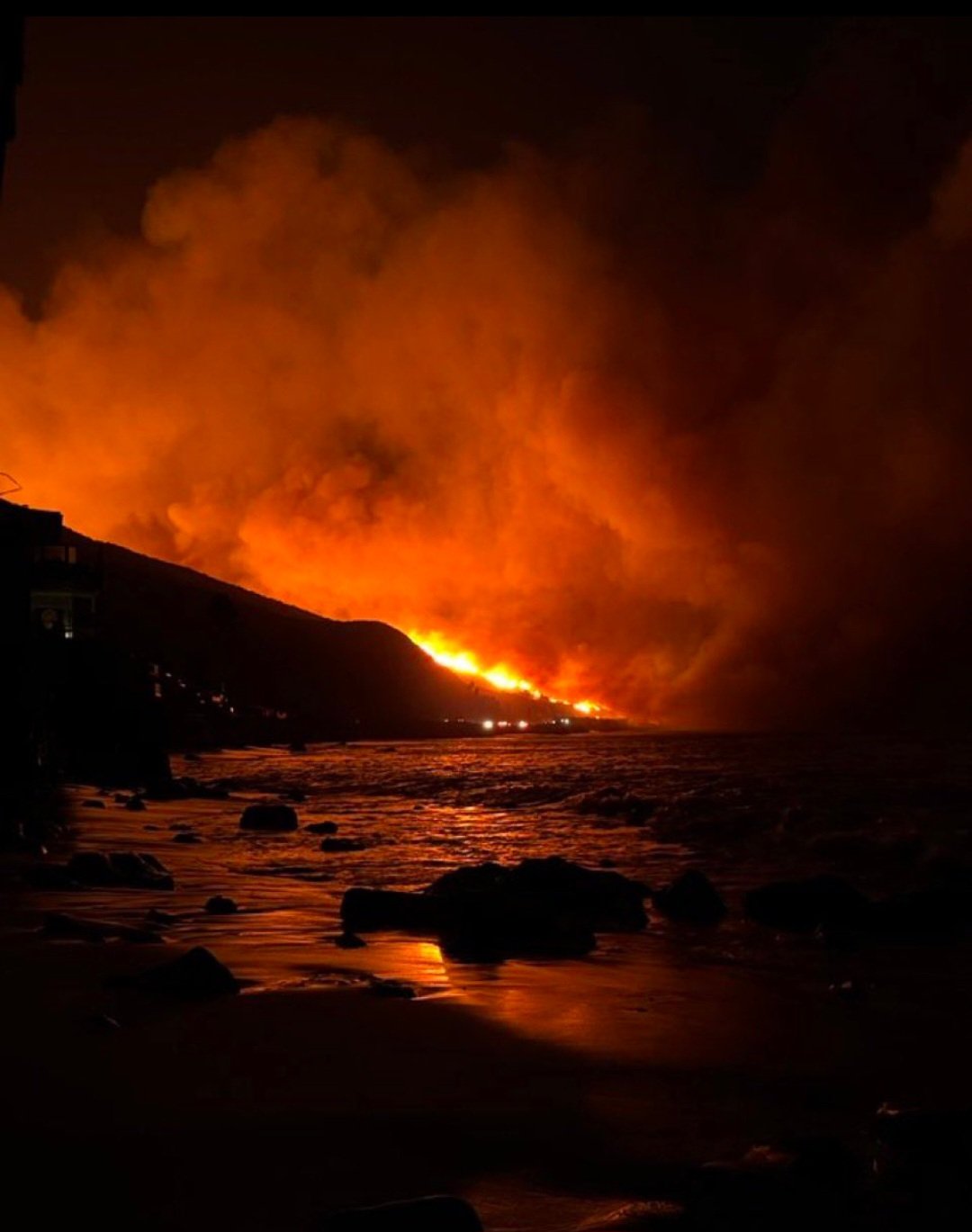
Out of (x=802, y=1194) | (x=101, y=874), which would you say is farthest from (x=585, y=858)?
(x=802, y=1194)

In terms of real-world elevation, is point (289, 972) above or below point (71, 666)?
below

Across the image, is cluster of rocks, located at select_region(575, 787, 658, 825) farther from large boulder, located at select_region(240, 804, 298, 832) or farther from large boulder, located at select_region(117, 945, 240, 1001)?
large boulder, located at select_region(117, 945, 240, 1001)

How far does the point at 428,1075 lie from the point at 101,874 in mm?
9987

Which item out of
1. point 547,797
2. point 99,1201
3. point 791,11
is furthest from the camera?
point 547,797

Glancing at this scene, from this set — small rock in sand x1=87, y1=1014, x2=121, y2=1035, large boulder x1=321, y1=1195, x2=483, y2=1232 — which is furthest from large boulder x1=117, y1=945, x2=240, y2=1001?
large boulder x1=321, y1=1195, x2=483, y2=1232

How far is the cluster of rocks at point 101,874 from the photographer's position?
1473 centimetres

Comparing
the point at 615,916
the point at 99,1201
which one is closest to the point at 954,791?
the point at 615,916

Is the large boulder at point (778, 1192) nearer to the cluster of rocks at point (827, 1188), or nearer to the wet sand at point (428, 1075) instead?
the cluster of rocks at point (827, 1188)

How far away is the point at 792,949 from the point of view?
12.4 meters

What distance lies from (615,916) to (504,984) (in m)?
4.55

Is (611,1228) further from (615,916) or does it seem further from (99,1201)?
(615,916)

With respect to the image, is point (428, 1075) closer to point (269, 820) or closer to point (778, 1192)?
point (778, 1192)

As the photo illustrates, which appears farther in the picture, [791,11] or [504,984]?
[504,984]

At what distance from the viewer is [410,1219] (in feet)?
14.0
